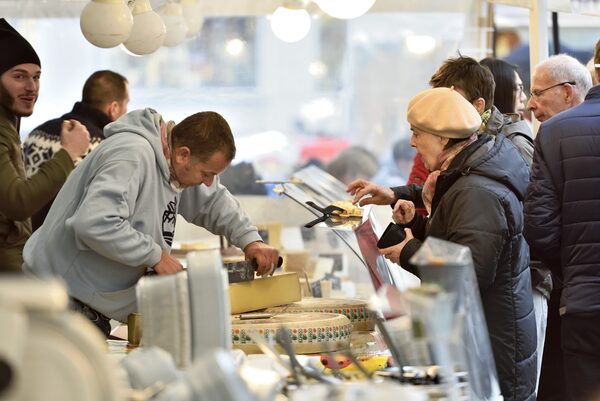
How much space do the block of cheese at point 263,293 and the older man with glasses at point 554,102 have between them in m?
1.18

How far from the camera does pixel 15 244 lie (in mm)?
4008

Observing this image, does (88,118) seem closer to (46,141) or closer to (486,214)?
(46,141)

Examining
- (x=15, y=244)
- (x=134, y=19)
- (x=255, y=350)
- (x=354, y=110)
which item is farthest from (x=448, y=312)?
(x=354, y=110)

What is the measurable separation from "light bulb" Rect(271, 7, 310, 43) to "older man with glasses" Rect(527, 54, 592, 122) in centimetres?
200

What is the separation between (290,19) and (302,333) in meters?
3.22

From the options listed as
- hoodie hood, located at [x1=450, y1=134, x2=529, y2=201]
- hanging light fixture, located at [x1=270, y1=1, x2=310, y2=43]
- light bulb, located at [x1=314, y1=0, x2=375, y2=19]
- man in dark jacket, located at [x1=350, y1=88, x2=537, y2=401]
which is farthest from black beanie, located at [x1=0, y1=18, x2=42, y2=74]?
hanging light fixture, located at [x1=270, y1=1, x2=310, y2=43]

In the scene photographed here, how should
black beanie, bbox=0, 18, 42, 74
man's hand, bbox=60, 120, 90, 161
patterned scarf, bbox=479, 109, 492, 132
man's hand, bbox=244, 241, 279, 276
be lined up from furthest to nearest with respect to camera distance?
black beanie, bbox=0, 18, 42, 74
man's hand, bbox=60, 120, 90, 161
patterned scarf, bbox=479, 109, 492, 132
man's hand, bbox=244, 241, 279, 276

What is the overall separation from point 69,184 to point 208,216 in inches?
24.3

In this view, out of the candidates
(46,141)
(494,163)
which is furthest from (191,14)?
(494,163)

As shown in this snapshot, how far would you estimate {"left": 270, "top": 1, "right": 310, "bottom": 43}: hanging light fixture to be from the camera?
5859 millimetres

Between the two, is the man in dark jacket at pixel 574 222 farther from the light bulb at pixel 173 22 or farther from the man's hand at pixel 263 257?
the light bulb at pixel 173 22

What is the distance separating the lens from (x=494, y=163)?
3.09 metres

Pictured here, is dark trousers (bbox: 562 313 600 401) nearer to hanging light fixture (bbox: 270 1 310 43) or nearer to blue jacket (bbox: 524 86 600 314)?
blue jacket (bbox: 524 86 600 314)

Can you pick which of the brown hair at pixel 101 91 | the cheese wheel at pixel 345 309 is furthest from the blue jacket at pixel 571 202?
the brown hair at pixel 101 91
